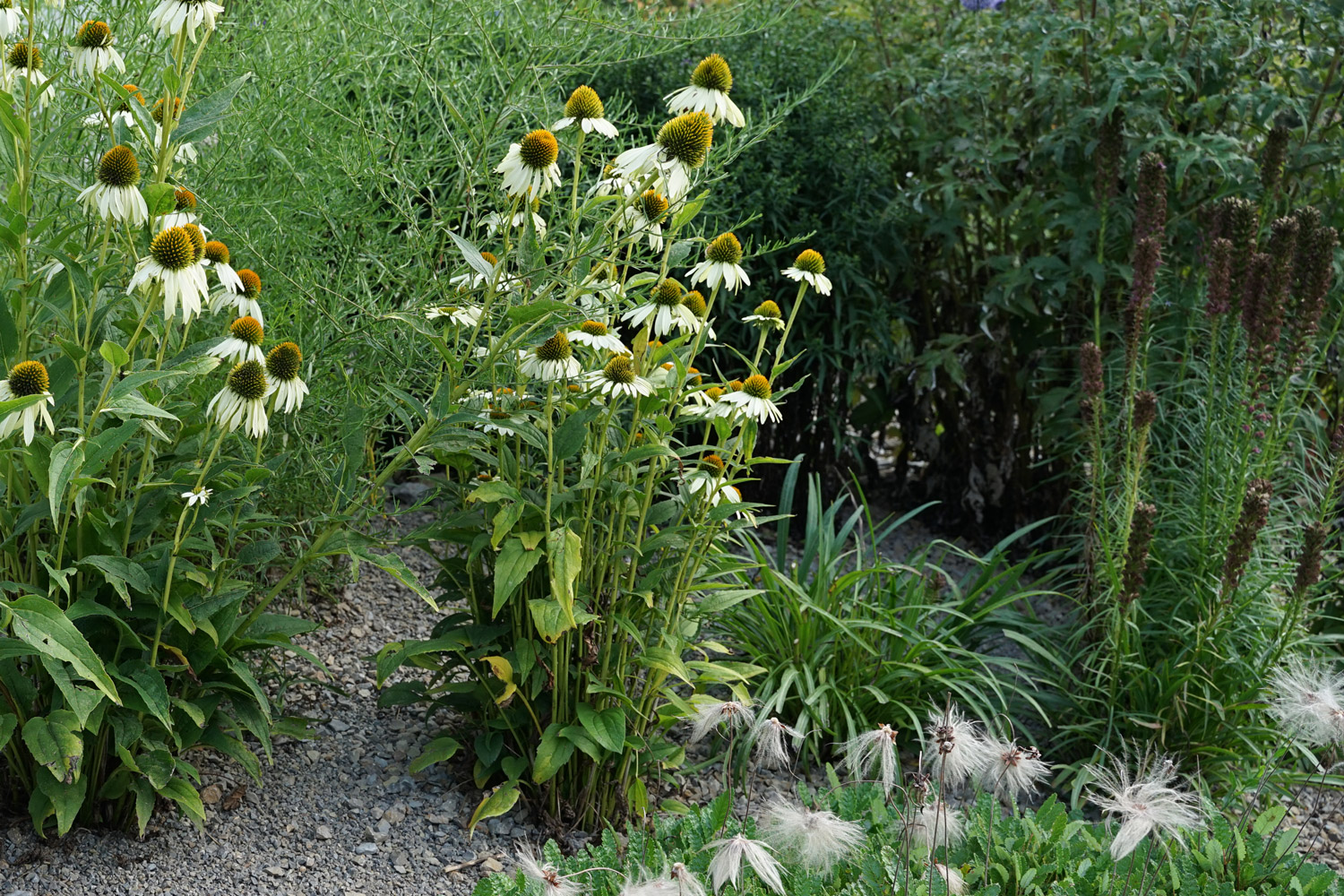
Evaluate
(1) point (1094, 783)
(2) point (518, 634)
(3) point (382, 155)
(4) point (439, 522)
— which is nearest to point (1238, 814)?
(1) point (1094, 783)

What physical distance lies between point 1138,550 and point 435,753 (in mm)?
1625

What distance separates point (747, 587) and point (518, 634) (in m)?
0.86

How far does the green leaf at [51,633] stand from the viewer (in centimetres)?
178

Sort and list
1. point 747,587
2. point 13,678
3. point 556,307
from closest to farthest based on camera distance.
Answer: point 556,307 < point 13,678 < point 747,587

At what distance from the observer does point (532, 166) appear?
2068mm

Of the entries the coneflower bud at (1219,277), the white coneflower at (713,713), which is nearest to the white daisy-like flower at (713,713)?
the white coneflower at (713,713)

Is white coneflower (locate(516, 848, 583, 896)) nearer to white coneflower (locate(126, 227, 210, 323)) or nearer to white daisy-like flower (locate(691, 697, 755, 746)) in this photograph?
white daisy-like flower (locate(691, 697, 755, 746))

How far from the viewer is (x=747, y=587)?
10.2ft

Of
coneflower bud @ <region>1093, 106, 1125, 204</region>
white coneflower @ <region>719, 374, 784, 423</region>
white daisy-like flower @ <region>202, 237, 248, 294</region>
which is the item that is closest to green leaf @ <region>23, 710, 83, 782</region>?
white daisy-like flower @ <region>202, 237, 248, 294</region>

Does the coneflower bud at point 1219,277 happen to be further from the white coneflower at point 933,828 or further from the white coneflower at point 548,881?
the white coneflower at point 548,881

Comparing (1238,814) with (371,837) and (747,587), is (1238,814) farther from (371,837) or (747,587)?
(371,837)

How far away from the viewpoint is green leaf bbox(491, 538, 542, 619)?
2166 mm

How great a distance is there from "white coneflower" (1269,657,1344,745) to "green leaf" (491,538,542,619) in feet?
4.61

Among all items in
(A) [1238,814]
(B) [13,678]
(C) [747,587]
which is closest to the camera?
(B) [13,678]
